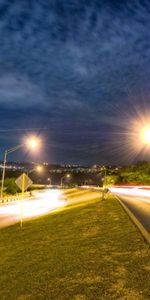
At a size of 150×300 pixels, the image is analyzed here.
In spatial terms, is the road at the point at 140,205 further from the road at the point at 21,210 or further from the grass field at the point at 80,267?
the road at the point at 21,210

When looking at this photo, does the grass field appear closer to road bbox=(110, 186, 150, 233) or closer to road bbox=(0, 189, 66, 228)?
road bbox=(110, 186, 150, 233)

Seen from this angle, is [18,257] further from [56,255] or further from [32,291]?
[32,291]

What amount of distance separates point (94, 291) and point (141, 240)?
4.20 meters

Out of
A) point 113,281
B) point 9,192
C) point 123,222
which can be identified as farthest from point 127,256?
point 9,192

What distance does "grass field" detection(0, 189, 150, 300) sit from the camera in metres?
6.09

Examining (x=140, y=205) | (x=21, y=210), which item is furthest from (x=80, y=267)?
(x=140, y=205)

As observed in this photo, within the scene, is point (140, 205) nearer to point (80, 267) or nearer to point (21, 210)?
point (21, 210)

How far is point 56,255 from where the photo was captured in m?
9.61

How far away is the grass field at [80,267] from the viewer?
20.0 ft

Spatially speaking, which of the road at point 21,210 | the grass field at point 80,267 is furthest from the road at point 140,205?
the road at point 21,210

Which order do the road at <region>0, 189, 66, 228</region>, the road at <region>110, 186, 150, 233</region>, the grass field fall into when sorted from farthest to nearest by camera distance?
1. the road at <region>0, 189, 66, 228</region>
2. the road at <region>110, 186, 150, 233</region>
3. the grass field

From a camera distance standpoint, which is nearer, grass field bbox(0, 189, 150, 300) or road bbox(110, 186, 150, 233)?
grass field bbox(0, 189, 150, 300)

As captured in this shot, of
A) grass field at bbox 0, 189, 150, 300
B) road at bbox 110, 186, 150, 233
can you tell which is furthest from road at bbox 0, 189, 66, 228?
grass field at bbox 0, 189, 150, 300

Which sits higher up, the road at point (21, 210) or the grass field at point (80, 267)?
the road at point (21, 210)
